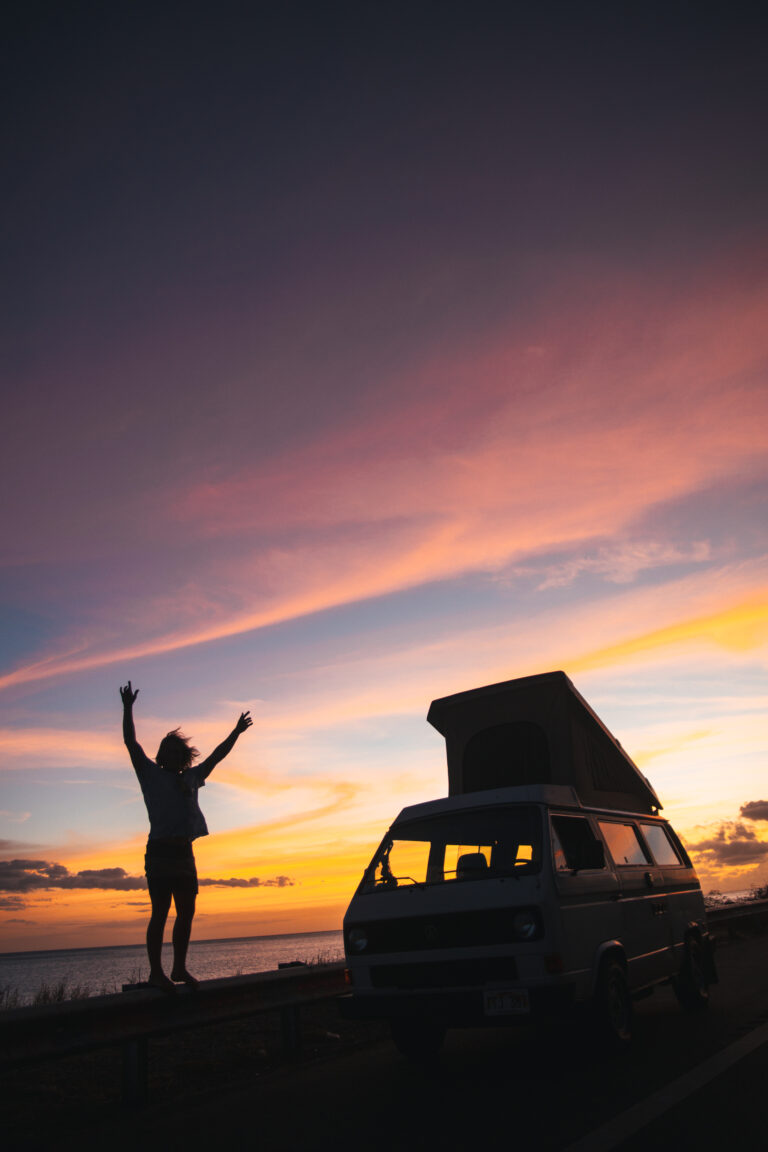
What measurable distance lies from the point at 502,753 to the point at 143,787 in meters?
4.82

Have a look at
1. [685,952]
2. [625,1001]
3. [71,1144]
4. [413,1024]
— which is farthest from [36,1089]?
[685,952]

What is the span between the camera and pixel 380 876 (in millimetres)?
7566

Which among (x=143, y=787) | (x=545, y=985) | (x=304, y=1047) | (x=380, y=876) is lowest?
(x=304, y=1047)

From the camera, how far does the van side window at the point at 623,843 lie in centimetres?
802

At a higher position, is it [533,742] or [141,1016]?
[533,742]

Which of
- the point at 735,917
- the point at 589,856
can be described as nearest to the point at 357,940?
the point at 589,856

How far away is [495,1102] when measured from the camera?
17.7ft

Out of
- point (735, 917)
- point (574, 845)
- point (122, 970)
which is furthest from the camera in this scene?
point (122, 970)

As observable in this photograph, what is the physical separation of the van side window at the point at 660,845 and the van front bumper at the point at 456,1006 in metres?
3.16

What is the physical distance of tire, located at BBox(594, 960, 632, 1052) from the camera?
659 centimetres

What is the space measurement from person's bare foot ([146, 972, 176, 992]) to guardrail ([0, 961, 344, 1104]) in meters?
0.04

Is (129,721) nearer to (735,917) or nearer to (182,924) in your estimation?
(182,924)

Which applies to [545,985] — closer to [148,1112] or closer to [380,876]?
[380,876]

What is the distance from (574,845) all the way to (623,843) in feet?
4.26
